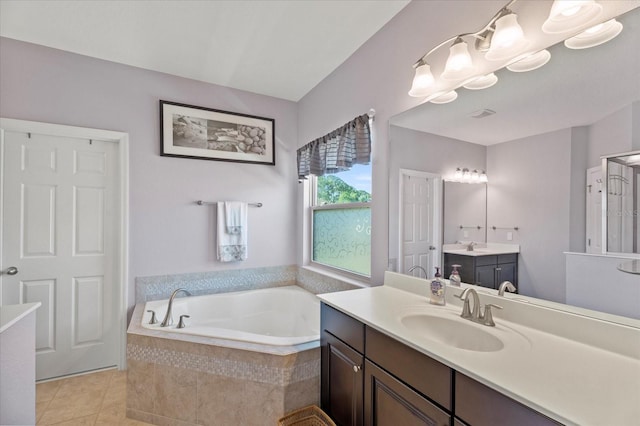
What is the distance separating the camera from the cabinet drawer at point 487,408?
751 mm

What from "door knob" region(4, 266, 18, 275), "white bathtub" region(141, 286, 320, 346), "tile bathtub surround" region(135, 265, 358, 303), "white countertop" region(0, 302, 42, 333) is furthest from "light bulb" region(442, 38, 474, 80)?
"door knob" region(4, 266, 18, 275)

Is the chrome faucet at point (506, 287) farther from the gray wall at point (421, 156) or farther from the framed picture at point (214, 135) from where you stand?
the framed picture at point (214, 135)

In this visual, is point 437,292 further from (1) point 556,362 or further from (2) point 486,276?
(1) point 556,362

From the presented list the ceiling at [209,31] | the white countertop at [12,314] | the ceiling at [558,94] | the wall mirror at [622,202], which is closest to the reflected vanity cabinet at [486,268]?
the wall mirror at [622,202]

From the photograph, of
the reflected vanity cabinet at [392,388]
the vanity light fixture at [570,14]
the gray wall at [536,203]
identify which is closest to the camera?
the reflected vanity cabinet at [392,388]

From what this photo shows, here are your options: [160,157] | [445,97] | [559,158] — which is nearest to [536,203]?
[559,158]

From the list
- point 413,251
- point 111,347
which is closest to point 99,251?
point 111,347

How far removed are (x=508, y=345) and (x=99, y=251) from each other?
304 cm

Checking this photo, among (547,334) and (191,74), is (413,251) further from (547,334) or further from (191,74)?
(191,74)

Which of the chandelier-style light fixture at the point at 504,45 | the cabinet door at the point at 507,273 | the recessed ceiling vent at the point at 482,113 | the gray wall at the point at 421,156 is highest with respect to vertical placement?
the chandelier-style light fixture at the point at 504,45

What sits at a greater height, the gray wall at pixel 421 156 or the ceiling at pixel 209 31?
the ceiling at pixel 209 31

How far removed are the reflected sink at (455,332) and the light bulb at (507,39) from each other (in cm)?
120

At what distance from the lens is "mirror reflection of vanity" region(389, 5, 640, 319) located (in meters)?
0.99

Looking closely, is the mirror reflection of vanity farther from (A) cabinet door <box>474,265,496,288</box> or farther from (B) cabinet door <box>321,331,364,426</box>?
(B) cabinet door <box>321,331,364,426</box>
